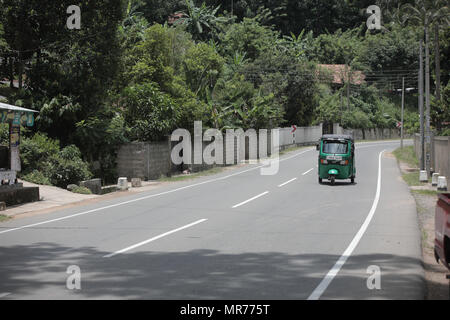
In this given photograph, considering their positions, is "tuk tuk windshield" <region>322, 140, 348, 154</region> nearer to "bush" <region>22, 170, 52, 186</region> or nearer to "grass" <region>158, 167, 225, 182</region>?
"grass" <region>158, 167, 225, 182</region>

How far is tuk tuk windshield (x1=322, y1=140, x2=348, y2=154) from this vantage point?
26.2 m

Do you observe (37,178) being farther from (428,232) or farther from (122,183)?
(428,232)

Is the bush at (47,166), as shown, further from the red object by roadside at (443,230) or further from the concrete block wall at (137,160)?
the red object by roadside at (443,230)

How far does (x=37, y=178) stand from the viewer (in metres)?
23.6

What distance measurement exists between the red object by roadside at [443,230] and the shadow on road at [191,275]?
0.57 meters

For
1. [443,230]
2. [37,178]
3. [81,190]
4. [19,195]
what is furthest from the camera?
[37,178]

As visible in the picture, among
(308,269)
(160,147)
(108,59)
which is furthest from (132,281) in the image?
(160,147)

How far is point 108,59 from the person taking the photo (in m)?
27.5

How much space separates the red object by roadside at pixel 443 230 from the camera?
29.4 ft

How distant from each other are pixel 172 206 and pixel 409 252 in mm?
9203

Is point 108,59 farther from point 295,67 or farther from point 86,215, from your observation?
point 295,67

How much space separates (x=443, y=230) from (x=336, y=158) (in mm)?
16842

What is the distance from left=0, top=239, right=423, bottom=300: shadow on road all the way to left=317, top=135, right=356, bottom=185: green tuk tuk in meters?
15.4

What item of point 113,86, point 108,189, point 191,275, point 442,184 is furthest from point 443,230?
point 113,86
